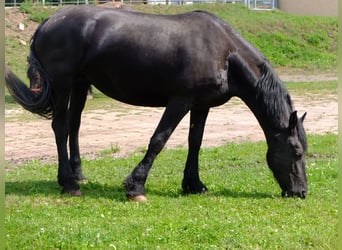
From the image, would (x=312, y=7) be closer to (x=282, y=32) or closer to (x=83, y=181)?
(x=282, y=32)

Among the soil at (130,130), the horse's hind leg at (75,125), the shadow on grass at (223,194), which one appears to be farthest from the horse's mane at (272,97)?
the soil at (130,130)

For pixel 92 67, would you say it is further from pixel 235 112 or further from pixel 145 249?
pixel 235 112

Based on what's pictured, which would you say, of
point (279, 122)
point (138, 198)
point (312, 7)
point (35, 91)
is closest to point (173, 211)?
point (138, 198)

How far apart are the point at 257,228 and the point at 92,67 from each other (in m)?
2.89

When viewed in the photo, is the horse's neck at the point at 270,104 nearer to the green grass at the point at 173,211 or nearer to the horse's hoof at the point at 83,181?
the green grass at the point at 173,211

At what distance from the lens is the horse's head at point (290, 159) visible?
887cm

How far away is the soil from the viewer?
40.7 ft

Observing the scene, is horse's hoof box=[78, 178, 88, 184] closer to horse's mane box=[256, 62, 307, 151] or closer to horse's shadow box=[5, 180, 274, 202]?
horse's shadow box=[5, 180, 274, 202]

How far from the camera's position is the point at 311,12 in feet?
127

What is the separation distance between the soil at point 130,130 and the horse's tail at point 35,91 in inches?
95.3

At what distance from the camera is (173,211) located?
7.99 meters

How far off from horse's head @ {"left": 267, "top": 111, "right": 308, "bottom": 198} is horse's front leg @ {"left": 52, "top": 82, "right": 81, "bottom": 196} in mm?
2373

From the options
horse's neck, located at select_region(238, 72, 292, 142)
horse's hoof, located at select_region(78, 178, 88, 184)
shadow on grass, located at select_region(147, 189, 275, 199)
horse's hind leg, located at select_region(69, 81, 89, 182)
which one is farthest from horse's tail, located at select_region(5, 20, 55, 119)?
horse's neck, located at select_region(238, 72, 292, 142)

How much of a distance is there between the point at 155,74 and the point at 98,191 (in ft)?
5.14
